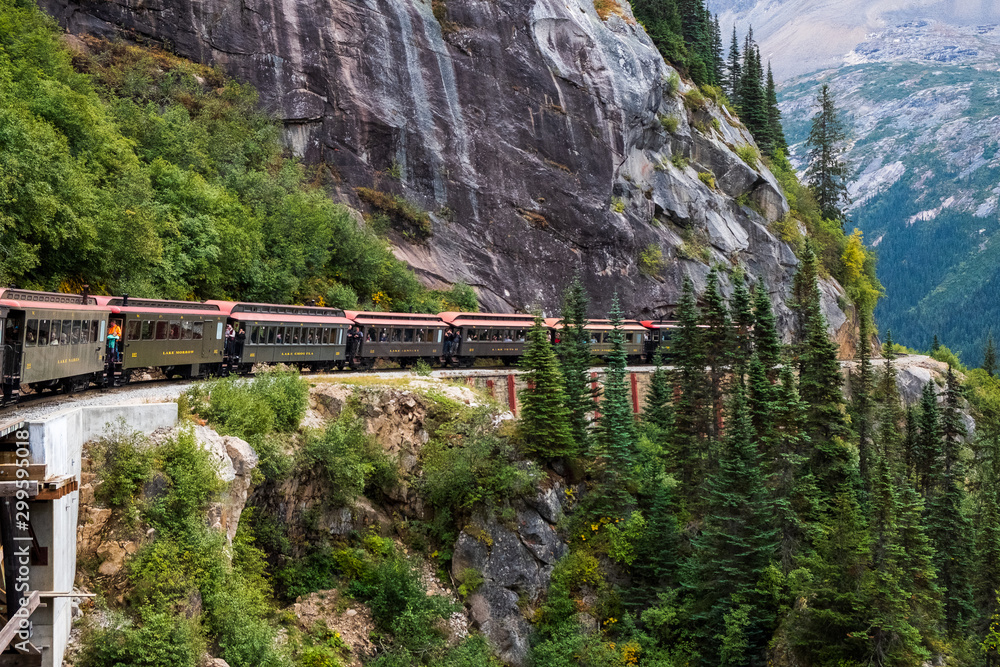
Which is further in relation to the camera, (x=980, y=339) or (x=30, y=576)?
(x=980, y=339)

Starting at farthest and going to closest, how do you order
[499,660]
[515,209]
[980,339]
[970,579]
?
1. [980,339]
2. [515,209]
3. [970,579]
4. [499,660]

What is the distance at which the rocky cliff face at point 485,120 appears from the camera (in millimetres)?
60281

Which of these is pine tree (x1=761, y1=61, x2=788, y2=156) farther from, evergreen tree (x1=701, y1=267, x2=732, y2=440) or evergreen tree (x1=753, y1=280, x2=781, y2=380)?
evergreen tree (x1=701, y1=267, x2=732, y2=440)

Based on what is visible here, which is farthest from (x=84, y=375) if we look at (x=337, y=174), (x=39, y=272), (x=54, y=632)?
(x=337, y=174)

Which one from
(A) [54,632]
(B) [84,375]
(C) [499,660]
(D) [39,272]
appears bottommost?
(C) [499,660]

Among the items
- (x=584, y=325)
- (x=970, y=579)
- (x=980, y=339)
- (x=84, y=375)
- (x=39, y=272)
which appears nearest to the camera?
(x=84, y=375)

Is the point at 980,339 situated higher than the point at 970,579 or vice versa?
the point at 980,339

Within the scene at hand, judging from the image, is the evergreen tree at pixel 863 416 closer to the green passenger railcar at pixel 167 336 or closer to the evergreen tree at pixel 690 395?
the evergreen tree at pixel 690 395

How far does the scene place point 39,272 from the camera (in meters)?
36.0

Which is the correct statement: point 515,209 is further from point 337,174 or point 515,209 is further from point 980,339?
point 980,339

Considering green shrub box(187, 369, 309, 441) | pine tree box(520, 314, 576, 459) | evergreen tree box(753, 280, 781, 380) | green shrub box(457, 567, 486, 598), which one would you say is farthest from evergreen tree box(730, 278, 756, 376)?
green shrub box(187, 369, 309, 441)

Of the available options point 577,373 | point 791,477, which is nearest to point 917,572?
point 791,477

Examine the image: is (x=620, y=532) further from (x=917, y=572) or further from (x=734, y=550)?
(x=917, y=572)

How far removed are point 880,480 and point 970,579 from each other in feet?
42.9
